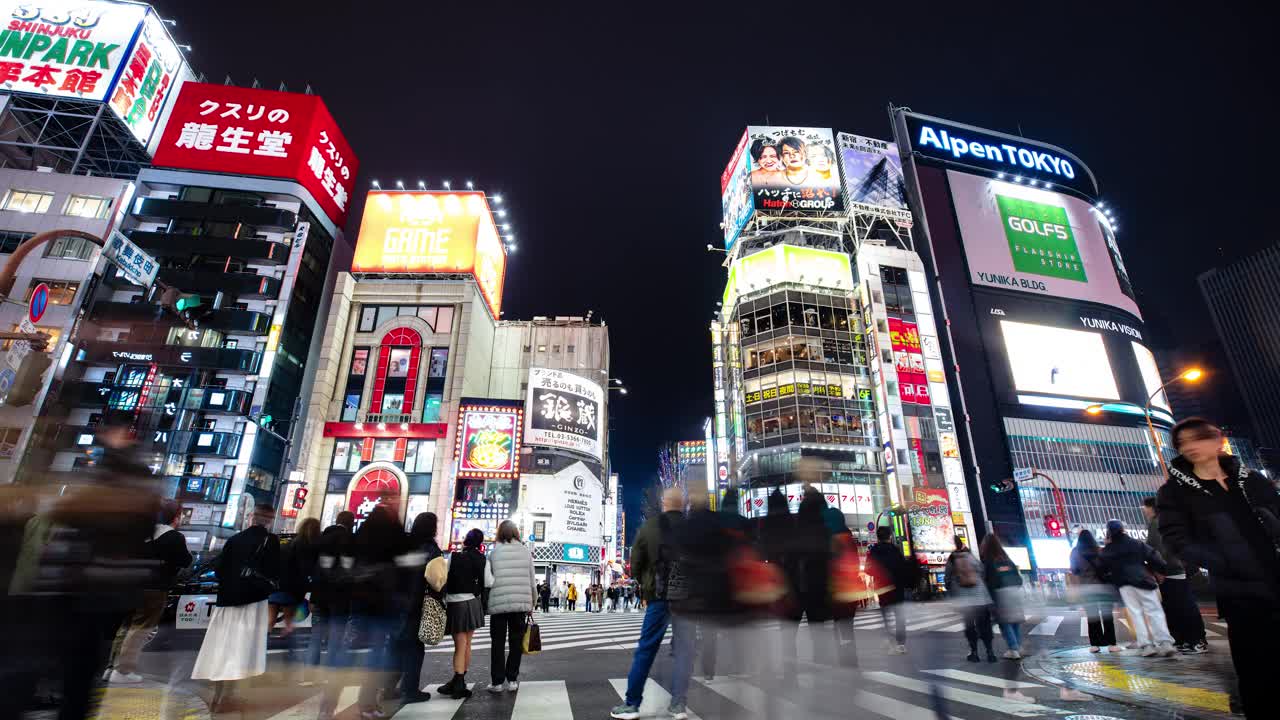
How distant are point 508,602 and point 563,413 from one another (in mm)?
32205

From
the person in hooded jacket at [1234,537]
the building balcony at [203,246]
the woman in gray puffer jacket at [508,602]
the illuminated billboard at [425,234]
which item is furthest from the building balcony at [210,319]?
the person in hooded jacket at [1234,537]

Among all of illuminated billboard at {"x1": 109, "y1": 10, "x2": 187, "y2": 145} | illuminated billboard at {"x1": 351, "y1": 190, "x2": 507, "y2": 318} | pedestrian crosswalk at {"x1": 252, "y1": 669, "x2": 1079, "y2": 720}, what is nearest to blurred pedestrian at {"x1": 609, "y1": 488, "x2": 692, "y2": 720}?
pedestrian crosswalk at {"x1": 252, "y1": 669, "x2": 1079, "y2": 720}

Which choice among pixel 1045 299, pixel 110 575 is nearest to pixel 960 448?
pixel 1045 299

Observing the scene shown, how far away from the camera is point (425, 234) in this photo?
4309 cm

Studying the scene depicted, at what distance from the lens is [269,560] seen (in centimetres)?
596

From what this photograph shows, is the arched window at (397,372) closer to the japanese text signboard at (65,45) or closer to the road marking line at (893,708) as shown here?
the japanese text signboard at (65,45)

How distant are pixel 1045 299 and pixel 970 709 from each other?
61.0 m

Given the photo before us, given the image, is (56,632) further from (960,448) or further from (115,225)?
(960,448)

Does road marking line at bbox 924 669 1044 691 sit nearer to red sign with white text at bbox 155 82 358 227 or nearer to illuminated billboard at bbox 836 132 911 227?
red sign with white text at bbox 155 82 358 227

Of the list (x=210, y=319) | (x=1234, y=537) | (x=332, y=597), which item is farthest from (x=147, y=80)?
(x=1234, y=537)

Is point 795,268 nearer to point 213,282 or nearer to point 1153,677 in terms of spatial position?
point 213,282

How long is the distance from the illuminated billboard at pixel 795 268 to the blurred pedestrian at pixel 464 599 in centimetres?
4632

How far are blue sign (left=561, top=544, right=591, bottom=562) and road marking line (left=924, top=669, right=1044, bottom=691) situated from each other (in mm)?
31600

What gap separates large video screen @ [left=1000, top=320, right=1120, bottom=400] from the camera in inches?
1934
